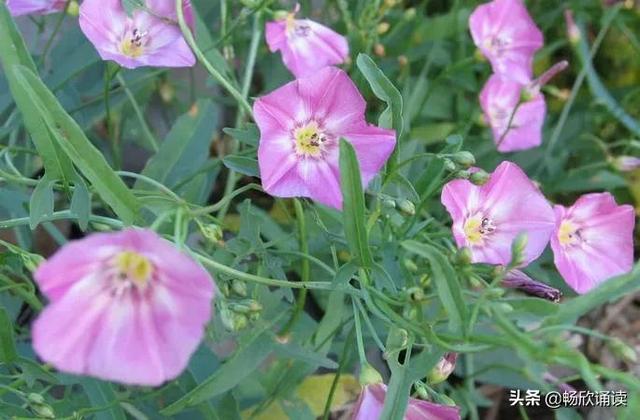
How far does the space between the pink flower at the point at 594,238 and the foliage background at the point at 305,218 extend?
9cm

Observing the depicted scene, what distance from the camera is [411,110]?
1309 millimetres

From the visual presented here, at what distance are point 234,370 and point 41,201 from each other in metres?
0.22

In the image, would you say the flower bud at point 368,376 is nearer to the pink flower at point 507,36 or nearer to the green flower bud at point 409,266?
the green flower bud at point 409,266

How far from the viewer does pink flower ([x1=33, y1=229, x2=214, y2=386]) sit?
1.74 ft

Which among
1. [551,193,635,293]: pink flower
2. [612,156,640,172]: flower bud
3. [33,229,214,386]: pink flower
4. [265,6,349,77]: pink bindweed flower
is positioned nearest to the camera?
[33,229,214,386]: pink flower

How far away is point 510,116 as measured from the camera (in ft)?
3.78

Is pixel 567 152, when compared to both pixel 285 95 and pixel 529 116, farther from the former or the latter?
pixel 285 95

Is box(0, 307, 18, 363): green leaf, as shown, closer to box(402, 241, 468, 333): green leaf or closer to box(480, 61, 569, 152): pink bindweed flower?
box(402, 241, 468, 333): green leaf

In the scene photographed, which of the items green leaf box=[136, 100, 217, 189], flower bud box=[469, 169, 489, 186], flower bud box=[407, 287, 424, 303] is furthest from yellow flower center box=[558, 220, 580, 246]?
green leaf box=[136, 100, 217, 189]

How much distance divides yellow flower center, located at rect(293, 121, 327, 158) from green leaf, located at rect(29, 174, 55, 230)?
0.76 feet

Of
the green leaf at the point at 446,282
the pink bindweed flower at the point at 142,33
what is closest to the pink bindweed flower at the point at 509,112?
the pink bindweed flower at the point at 142,33

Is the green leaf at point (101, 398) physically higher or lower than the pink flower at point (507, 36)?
lower

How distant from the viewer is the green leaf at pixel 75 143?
24.7 inches

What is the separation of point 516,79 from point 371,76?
0.46 meters
